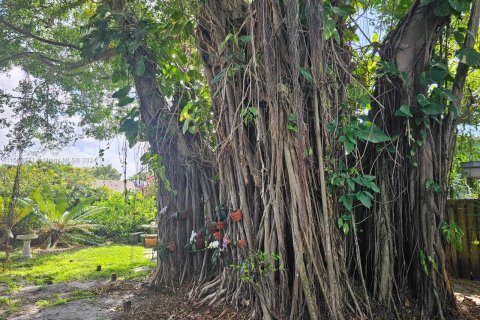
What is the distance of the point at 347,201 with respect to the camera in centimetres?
260

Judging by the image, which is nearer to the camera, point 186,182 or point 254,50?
point 254,50

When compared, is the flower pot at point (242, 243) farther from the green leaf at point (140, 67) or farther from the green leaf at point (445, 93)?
the green leaf at point (140, 67)

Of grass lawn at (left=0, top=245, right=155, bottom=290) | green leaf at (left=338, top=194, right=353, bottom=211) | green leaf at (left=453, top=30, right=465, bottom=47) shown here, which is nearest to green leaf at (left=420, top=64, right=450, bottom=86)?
green leaf at (left=453, top=30, right=465, bottom=47)

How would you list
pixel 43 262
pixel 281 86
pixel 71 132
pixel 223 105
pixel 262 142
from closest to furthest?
pixel 281 86
pixel 262 142
pixel 223 105
pixel 71 132
pixel 43 262

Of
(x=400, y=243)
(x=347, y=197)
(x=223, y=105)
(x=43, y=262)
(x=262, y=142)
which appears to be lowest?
(x=43, y=262)

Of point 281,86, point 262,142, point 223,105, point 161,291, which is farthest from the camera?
point 161,291

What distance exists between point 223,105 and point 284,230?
111 cm

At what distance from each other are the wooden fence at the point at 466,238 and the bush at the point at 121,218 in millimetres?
7034

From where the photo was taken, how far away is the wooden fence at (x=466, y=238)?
438cm

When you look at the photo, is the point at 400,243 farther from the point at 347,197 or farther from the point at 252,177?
the point at 252,177

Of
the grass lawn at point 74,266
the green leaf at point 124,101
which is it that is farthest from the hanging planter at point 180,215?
the grass lawn at point 74,266

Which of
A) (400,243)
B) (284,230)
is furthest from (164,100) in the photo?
(400,243)

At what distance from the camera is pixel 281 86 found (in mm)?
2527

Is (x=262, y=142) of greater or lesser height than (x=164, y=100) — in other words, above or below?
below
